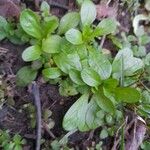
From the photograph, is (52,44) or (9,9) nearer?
(52,44)

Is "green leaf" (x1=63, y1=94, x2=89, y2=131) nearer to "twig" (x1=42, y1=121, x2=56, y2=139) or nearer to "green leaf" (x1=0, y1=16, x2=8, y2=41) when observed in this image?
"twig" (x1=42, y1=121, x2=56, y2=139)

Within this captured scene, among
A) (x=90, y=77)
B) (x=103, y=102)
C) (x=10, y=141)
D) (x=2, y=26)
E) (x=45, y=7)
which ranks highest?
(x=45, y=7)

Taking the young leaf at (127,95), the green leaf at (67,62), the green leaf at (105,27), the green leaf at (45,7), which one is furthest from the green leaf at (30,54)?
the young leaf at (127,95)

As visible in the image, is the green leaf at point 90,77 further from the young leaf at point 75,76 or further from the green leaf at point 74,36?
the green leaf at point 74,36

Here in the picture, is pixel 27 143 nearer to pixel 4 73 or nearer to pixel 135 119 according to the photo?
pixel 4 73

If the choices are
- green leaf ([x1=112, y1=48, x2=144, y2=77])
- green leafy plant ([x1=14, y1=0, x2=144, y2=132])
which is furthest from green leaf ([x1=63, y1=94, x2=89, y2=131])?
green leaf ([x1=112, y1=48, x2=144, y2=77])

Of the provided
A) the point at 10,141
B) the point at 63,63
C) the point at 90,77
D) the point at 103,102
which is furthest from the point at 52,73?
the point at 10,141

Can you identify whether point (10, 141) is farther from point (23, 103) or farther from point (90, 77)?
point (90, 77)
